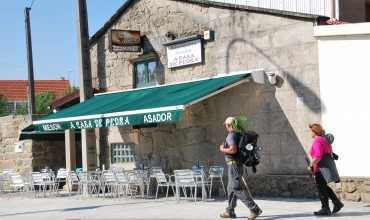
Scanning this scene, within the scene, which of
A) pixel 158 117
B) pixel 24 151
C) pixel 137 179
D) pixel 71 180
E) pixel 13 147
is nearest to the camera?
pixel 158 117

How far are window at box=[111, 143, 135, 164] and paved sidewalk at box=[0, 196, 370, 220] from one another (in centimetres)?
245

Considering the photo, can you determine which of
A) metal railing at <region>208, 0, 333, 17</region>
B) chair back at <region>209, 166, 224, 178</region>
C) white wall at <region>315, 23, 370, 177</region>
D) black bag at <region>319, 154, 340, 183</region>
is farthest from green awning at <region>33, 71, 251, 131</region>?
black bag at <region>319, 154, 340, 183</region>

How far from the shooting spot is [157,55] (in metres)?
17.5

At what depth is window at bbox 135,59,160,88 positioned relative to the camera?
1758 cm

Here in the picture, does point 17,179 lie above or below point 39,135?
below

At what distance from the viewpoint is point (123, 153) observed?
18656 mm

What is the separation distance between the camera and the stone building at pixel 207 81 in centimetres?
1374

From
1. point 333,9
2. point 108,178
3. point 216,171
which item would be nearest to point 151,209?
point 216,171

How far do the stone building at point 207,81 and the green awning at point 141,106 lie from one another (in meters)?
0.05

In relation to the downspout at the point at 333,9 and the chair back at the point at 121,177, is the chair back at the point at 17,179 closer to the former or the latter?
the chair back at the point at 121,177

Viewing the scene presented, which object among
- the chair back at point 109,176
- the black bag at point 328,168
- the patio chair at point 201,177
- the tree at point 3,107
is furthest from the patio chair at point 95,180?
the tree at point 3,107

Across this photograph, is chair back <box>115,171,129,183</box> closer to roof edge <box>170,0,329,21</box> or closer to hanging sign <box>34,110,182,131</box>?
hanging sign <box>34,110,182,131</box>

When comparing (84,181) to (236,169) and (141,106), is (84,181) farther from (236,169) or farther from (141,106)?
(236,169)

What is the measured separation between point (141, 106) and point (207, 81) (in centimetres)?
175
